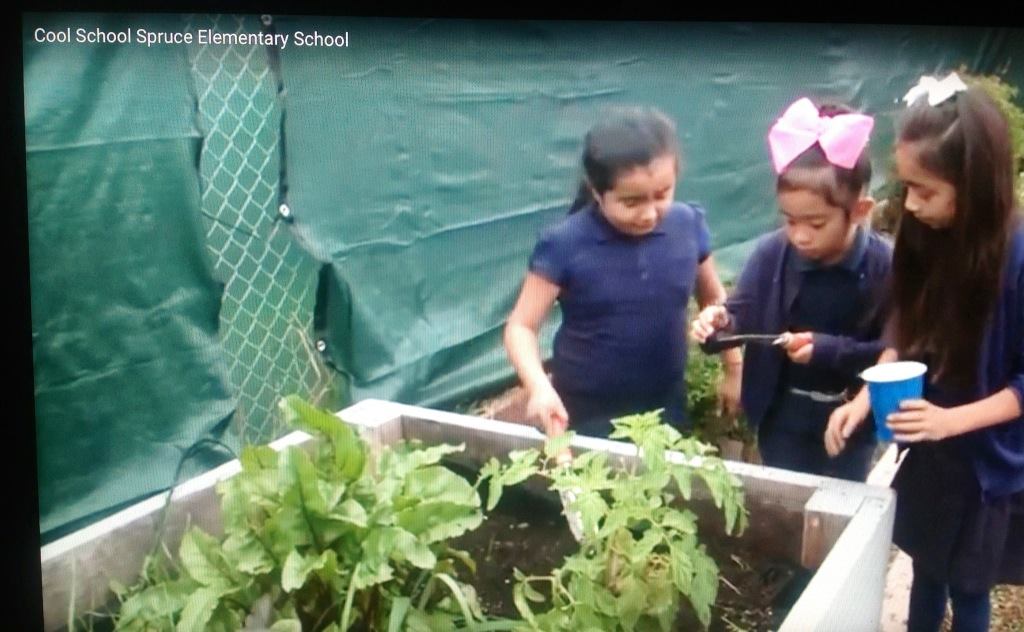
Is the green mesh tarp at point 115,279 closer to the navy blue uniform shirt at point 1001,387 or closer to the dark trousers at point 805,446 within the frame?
the dark trousers at point 805,446

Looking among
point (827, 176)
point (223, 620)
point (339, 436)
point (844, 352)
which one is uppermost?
point (827, 176)

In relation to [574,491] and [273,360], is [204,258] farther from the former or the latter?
[574,491]

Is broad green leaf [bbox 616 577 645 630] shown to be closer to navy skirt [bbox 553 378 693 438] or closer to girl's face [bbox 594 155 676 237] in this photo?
navy skirt [bbox 553 378 693 438]

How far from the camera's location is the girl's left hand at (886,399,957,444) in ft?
4.36

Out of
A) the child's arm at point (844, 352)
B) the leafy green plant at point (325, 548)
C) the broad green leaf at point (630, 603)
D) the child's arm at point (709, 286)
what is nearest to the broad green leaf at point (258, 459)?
the leafy green plant at point (325, 548)

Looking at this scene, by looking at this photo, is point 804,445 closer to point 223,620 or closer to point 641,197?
point 641,197

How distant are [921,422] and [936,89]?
1.30 ft

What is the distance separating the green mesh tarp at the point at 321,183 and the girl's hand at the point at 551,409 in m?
0.07

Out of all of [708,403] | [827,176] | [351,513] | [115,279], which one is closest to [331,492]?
[351,513]

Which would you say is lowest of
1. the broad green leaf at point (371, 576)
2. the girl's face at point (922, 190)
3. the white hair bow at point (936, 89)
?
the broad green leaf at point (371, 576)

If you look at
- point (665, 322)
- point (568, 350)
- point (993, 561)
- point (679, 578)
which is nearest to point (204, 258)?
point (568, 350)

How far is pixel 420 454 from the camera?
1330 millimetres

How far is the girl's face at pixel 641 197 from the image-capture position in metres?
1.33

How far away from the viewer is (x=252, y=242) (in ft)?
4.40
